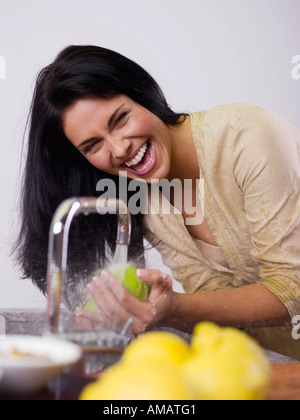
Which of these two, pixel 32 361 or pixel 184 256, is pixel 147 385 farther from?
pixel 184 256

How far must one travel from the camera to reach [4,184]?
1.75 metres

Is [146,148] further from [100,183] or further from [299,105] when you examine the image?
[299,105]

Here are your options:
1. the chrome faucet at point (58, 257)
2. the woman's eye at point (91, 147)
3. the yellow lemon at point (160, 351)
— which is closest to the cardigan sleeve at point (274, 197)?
the woman's eye at point (91, 147)

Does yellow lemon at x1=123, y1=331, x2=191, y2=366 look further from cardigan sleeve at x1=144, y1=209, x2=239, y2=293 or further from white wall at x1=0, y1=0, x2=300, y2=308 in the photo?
white wall at x1=0, y1=0, x2=300, y2=308

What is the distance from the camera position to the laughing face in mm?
1143

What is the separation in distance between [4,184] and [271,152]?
0.91 metres

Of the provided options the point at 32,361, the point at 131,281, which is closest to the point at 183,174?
the point at 131,281

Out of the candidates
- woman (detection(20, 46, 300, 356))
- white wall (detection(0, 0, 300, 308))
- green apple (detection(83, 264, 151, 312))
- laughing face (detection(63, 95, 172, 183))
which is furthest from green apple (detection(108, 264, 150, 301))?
white wall (detection(0, 0, 300, 308))

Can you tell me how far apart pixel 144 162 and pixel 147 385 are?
2.87 ft

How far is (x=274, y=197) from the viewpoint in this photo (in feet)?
3.78

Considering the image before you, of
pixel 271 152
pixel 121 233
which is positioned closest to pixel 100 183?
pixel 271 152

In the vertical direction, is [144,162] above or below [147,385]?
above

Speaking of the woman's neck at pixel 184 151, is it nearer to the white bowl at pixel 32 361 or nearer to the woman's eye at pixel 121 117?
the woman's eye at pixel 121 117

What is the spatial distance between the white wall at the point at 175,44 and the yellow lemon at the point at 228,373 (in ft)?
4.68
